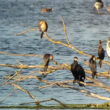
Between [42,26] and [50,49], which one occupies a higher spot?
[42,26]

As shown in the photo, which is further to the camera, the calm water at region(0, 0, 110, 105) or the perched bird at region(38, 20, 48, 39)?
the calm water at region(0, 0, 110, 105)

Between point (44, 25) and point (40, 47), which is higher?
point (44, 25)

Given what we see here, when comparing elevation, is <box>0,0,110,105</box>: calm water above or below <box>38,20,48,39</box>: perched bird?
below

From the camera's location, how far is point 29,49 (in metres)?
27.7

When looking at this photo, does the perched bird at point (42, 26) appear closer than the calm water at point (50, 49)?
Yes

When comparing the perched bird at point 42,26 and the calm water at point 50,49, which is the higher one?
the perched bird at point 42,26

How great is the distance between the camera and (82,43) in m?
29.3

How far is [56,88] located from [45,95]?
1.24m

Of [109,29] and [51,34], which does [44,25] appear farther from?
[109,29]

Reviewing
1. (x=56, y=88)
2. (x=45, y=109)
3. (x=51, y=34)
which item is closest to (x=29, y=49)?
(x=51, y=34)

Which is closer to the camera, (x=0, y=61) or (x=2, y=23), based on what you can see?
(x=0, y=61)

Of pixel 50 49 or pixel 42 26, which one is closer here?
pixel 42 26

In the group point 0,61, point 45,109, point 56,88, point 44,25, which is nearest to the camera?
point 45,109

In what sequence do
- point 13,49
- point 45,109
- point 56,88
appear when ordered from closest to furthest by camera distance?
point 45,109
point 56,88
point 13,49
